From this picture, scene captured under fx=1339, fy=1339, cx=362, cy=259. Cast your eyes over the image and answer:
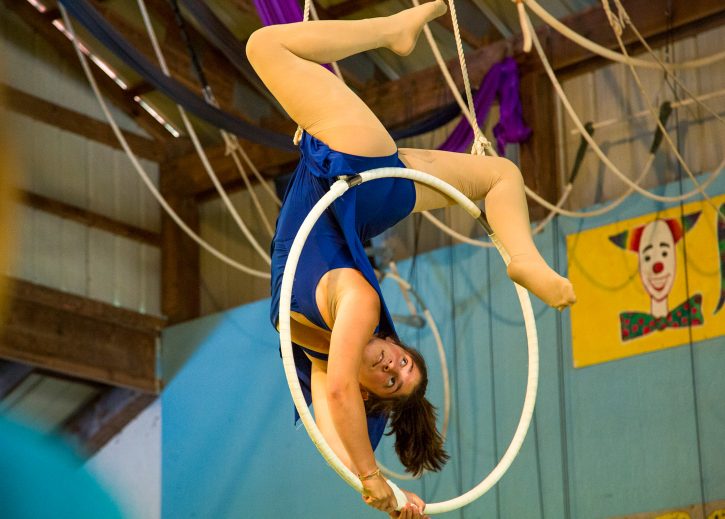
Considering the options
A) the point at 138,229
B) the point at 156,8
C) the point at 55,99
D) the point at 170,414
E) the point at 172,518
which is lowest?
the point at 172,518

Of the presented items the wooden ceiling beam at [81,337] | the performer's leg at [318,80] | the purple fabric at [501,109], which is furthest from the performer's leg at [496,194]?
the wooden ceiling beam at [81,337]

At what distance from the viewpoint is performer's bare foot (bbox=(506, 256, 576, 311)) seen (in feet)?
10.4

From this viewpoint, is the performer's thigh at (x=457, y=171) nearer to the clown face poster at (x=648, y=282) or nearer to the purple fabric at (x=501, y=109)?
the clown face poster at (x=648, y=282)

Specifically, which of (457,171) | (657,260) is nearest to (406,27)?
(457,171)

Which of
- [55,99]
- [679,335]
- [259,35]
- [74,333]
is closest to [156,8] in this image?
[55,99]

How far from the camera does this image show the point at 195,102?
614cm

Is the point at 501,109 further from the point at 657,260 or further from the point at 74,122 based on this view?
the point at 74,122

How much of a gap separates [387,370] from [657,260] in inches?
114

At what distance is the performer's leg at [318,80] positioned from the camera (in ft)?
10.4

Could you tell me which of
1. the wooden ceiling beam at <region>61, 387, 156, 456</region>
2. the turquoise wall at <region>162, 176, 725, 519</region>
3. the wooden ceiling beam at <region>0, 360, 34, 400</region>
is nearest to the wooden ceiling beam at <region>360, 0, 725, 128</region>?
the turquoise wall at <region>162, 176, 725, 519</region>

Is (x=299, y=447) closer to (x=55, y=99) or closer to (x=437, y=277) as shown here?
(x=437, y=277)

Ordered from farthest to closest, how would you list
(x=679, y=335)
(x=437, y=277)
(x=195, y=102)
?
(x=437, y=277), (x=195, y=102), (x=679, y=335)

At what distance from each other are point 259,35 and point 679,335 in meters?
3.14

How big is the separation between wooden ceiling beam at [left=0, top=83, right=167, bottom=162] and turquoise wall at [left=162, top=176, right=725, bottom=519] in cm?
113
